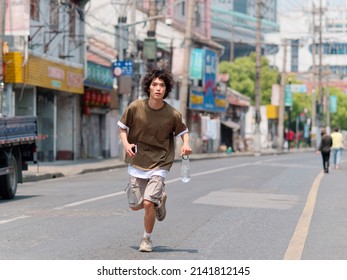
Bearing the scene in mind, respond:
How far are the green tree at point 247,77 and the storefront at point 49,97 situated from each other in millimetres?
62795

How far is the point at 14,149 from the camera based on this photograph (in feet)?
64.6

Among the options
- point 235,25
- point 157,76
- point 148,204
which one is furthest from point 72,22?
point 235,25

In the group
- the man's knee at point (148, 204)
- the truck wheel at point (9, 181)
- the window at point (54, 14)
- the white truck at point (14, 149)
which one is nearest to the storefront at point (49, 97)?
the window at point (54, 14)

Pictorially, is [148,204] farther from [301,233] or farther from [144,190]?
[301,233]

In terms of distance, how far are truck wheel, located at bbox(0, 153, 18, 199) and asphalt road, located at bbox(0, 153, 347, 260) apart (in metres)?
0.42

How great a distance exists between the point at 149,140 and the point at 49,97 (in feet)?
102

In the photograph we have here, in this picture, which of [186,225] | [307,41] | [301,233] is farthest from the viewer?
[307,41]

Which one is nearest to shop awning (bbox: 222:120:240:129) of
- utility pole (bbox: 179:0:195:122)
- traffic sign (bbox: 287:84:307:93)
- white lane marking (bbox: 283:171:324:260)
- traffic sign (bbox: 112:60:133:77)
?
traffic sign (bbox: 287:84:307:93)

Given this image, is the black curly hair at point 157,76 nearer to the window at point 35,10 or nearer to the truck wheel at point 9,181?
the truck wheel at point 9,181

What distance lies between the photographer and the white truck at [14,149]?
18.5 meters

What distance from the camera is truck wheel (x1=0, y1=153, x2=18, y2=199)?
18.8 metres

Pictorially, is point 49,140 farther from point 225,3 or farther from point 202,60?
point 225,3

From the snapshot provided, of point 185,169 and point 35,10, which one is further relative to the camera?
point 35,10

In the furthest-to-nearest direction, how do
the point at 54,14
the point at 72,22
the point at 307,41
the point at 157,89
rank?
1. the point at 307,41
2. the point at 72,22
3. the point at 54,14
4. the point at 157,89
